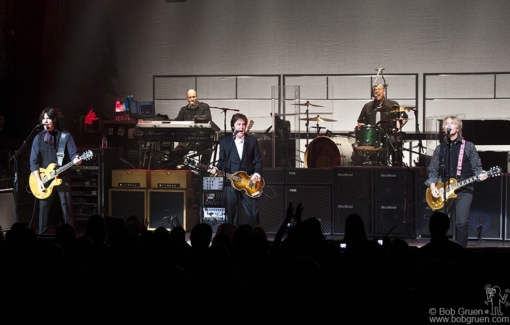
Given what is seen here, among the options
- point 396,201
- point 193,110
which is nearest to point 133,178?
point 193,110

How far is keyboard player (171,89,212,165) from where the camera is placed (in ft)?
38.5

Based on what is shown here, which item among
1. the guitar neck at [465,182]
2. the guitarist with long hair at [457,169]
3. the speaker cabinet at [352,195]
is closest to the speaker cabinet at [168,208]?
the speaker cabinet at [352,195]

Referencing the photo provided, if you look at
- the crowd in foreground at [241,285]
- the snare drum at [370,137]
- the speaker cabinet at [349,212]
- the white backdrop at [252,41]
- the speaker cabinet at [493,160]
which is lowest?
the speaker cabinet at [349,212]

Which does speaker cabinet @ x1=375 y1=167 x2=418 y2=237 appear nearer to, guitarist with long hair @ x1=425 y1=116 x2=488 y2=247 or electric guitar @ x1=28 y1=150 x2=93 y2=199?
guitarist with long hair @ x1=425 y1=116 x2=488 y2=247

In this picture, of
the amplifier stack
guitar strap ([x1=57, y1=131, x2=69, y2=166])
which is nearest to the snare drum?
the amplifier stack

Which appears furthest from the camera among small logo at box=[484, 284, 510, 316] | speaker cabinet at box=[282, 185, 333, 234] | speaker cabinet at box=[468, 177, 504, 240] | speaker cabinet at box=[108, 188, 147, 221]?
speaker cabinet at box=[108, 188, 147, 221]

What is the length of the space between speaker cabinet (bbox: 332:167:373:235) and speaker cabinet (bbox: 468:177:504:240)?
1.59 meters

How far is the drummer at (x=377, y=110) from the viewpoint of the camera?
463 inches

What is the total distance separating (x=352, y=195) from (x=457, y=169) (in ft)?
A: 6.85

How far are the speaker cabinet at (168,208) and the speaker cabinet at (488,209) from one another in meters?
4.60

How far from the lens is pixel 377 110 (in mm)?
11750

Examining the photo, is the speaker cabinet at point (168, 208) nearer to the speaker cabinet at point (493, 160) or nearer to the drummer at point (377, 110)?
the drummer at point (377, 110)

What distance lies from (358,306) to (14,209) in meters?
8.57

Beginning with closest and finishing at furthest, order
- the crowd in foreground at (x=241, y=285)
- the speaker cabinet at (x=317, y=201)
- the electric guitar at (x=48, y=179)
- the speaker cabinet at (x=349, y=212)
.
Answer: the crowd in foreground at (x=241, y=285) < the electric guitar at (x=48, y=179) < the speaker cabinet at (x=349, y=212) < the speaker cabinet at (x=317, y=201)
